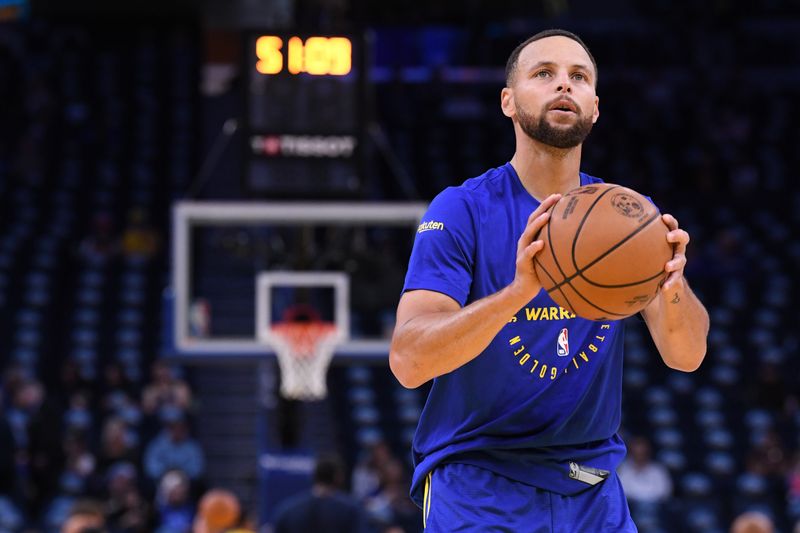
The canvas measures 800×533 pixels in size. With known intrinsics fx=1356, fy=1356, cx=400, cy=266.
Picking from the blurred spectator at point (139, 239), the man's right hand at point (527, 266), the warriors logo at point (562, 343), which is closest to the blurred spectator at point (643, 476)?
the blurred spectator at point (139, 239)

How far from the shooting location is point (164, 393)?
1329 cm

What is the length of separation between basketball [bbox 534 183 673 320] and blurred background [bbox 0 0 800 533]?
16.1 ft

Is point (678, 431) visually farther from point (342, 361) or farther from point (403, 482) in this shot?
point (342, 361)

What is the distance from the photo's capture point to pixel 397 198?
1755 centimetres

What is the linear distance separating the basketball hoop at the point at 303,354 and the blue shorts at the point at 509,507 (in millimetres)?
6829

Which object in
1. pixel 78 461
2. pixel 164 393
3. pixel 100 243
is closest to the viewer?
pixel 78 461

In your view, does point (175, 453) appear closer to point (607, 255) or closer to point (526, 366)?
point (526, 366)

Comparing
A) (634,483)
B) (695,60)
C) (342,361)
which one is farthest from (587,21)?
(342,361)

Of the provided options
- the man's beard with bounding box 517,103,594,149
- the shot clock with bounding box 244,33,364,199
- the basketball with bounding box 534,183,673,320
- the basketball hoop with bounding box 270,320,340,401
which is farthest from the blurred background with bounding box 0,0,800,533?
the basketball with bounding box 534,183,673,320

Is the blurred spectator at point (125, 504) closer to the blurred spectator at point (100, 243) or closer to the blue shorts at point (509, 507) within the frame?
the blurred spectator at point (100, 243)

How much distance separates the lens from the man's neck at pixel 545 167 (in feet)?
10.6

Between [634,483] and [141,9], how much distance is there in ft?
45.1

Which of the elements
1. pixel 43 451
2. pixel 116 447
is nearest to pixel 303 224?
pixel 116 447

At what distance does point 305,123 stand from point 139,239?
292 inches
